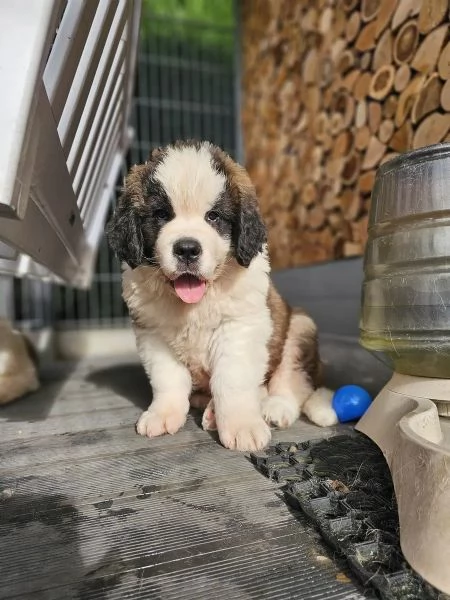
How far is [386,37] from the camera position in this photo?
9.07 ft

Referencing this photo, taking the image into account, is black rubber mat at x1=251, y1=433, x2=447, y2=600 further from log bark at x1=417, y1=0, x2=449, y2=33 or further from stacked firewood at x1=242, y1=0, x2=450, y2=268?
log bark at x1=417, y1=0, x2=449, y2=33

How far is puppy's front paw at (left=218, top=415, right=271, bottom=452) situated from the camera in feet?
5.49

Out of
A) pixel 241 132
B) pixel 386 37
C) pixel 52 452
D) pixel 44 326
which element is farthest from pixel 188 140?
pixel 241 132

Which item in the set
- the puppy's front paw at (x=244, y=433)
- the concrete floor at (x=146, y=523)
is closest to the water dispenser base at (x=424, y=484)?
the concrete floor at (x=146, y=523)

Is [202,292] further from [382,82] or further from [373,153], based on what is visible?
[382,82]

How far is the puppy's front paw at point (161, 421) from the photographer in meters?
1.86

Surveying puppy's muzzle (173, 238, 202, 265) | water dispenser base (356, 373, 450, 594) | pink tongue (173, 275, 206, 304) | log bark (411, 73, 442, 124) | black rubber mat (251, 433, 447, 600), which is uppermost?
log bark (411, 73, 442, 124)

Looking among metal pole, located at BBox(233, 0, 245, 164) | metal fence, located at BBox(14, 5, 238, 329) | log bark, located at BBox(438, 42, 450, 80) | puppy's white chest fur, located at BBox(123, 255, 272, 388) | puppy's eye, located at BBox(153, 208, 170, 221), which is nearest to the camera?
puppy's eye, located at BBox(153, 208, 170, 221)

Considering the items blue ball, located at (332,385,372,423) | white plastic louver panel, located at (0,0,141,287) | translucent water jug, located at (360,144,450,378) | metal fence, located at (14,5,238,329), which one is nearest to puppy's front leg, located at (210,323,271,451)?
blue ball, located at (332,385,372,423)

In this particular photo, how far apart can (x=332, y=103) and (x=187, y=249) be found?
2397mm

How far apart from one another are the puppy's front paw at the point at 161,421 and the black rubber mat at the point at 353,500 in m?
0.40

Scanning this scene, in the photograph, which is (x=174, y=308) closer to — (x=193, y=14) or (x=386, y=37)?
(x=386, y=37)

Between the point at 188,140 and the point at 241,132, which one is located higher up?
the point at 241,132

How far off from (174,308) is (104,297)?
3.20 m
